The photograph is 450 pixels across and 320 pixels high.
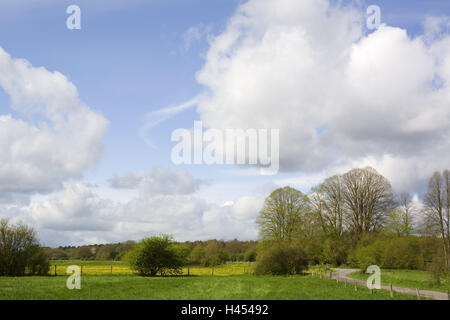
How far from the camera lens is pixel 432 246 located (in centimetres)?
4803

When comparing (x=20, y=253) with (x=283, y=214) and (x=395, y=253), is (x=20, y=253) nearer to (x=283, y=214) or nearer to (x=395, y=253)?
(x=283, y=214)

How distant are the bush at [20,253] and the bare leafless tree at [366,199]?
148ft

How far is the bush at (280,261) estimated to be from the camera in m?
44.7

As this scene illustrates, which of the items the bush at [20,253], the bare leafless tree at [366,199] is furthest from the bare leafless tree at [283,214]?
the bush at [20,253]

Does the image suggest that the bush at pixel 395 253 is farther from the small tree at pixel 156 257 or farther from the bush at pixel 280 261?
the small tree at pixel 156 257

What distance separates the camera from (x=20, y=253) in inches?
1578

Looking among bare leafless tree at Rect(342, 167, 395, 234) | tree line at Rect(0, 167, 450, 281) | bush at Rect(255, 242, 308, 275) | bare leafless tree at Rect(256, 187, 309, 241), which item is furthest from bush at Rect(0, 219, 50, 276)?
bare leafless tree at Rect(342, 167, 395, 234)

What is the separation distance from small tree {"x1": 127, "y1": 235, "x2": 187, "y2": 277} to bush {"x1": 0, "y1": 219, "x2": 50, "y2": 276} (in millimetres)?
9425

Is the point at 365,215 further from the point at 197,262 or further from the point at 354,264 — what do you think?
the point at 197,262

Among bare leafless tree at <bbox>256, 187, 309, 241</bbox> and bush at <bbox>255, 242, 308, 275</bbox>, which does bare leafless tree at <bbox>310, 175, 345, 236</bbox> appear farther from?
bush at <bbox>255, 242, 308, 275</bbox>

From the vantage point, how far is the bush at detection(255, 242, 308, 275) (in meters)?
44.7

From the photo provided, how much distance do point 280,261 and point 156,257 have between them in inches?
584
